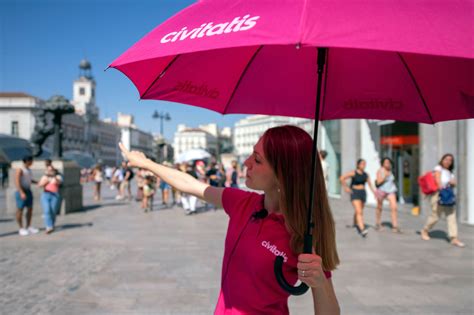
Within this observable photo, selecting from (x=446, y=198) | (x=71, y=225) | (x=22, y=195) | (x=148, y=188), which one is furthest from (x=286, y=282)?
(x=148, y=188)

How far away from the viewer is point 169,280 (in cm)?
569

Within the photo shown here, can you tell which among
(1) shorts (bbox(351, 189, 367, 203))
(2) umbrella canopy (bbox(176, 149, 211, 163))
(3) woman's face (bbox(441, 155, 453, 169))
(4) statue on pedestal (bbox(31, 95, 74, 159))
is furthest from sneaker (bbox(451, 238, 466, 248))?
(4) statue on pedestal (bbox(31, 95, 74, 159))

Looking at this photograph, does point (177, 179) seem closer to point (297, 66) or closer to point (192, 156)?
point (297, 66)

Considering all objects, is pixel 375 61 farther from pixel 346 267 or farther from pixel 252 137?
pixel 252 137

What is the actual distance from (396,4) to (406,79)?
3.42 ft

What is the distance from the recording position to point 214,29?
5.46 ft

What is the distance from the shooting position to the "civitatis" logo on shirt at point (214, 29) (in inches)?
62.3

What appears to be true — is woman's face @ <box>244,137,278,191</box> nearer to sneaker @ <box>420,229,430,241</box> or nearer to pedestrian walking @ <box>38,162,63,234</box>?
sneaker @ <box>420,229,430,241</box>

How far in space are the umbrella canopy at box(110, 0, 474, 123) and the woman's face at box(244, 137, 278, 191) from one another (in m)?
0.45

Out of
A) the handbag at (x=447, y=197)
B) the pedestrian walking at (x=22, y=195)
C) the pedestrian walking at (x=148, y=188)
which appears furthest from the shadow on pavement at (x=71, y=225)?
the handbag at (x=447, y=197)

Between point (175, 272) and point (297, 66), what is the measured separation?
4.17 metres

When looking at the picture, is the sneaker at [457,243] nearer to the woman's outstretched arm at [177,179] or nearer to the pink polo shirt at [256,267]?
the woman's outstretched arm at [177,179]

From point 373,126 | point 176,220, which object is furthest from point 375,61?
point 373,126

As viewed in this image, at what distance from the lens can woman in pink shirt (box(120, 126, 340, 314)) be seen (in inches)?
66.8
